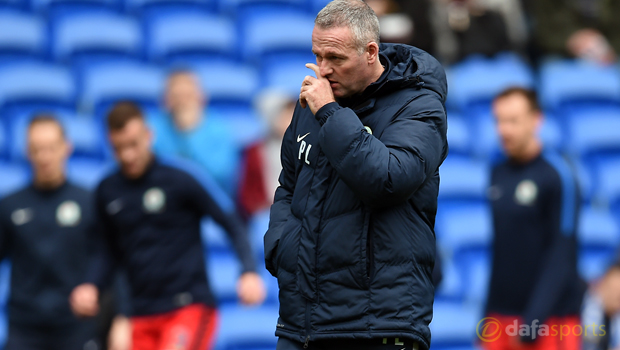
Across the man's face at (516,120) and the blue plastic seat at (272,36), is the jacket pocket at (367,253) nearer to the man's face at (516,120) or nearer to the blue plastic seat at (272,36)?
the man's face at (516,120)

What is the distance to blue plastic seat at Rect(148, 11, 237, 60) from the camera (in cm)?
864

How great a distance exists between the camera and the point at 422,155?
290cm

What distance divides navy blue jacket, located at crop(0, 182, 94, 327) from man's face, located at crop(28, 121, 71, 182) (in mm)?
149

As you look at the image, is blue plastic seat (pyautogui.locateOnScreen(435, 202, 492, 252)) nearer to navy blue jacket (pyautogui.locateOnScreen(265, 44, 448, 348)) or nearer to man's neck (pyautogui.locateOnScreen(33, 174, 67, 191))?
man's neck (pyautogui.locateOnScreen(33, 174, 67, 191))

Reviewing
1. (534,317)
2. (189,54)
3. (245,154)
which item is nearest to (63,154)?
(245,154)

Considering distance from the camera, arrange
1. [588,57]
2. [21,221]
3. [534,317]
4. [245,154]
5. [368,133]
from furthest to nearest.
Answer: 1. [588,57]
2. [245,154]
3. [21,221]
4. [534,317]
5. [368,133]

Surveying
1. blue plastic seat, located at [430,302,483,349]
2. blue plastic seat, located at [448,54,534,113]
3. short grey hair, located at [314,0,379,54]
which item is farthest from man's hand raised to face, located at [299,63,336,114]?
blue plastic seat, located at [448,54,534,113]

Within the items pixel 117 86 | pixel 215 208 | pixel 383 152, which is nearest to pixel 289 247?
pixel 383 152

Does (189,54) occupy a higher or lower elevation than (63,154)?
higher

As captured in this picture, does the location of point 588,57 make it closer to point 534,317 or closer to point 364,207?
point 534,317

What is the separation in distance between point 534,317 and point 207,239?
128 inches

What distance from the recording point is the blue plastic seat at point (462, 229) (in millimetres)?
7551

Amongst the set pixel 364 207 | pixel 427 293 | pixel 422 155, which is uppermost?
pixel 422 155

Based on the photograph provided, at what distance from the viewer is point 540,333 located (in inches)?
204
